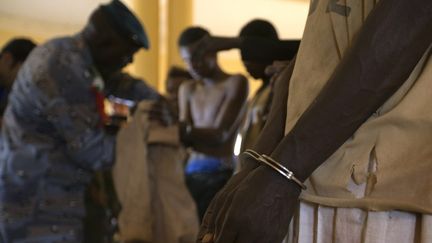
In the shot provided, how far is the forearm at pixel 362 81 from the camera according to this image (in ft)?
1.87

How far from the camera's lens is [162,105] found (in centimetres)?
213

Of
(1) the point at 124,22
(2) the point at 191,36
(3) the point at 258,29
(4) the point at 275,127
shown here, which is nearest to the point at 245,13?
(2) the point at 191,36

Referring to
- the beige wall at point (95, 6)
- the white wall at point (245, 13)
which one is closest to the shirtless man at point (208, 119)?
the beige wall at point (95, 6)

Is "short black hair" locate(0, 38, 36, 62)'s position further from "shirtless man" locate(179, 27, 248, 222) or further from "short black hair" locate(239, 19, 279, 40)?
"short black hair" locate(239, 19, 279, 40)

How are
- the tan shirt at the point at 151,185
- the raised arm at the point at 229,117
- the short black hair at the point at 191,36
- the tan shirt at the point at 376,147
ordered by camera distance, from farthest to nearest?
the short black hair at the point at 191,36 → the raised arm at the point at 229,117 → the tan shirt at the point at 151,185 → the tan shirt at the point at 376,147

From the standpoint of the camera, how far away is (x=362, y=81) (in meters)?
0.58

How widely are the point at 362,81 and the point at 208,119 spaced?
7.35ft

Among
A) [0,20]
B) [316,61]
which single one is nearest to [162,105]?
[316,61]

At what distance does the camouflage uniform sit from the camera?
1.63m

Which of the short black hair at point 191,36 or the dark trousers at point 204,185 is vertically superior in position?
the short black hair at point 191,36

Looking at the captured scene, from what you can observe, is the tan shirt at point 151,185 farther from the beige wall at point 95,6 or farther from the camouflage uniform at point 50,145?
the beige wall at point 95,6

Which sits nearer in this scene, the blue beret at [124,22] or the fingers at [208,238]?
the fingers at [208,238]

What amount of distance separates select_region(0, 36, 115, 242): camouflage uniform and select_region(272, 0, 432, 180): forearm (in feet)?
3.82

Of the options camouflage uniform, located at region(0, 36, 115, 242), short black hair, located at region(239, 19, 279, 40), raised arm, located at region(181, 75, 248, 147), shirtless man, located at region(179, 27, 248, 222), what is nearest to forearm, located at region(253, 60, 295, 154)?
camouflage uniform, located at region(0, 36, 115, 242)
